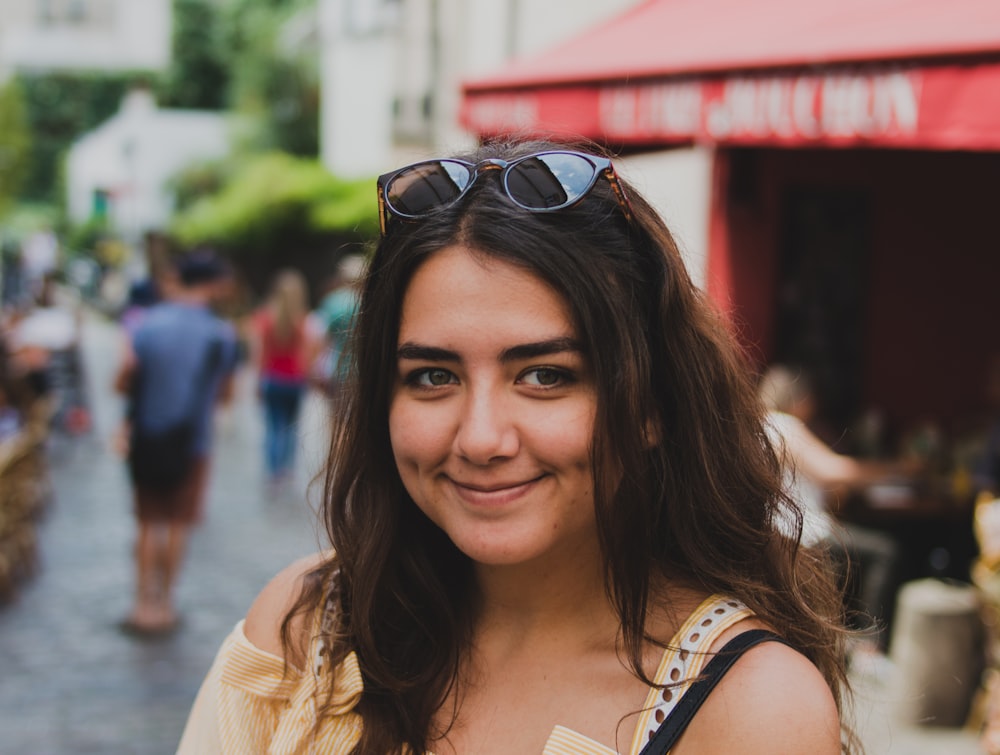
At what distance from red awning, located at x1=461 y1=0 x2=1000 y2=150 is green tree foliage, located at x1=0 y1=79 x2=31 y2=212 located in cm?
2523

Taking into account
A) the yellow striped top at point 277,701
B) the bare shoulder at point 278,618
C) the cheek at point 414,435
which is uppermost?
the cheek at point 414,435

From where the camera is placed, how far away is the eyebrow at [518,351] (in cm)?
155

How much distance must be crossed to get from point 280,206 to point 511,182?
21598 millimetres

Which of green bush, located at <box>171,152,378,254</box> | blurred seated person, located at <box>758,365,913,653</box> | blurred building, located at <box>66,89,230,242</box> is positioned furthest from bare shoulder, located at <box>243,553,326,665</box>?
blurred building, located at <box>66,89,230,242</box>

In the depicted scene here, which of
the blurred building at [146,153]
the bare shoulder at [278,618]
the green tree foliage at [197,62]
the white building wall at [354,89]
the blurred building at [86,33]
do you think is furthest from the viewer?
the green tree foliage at [197,62]

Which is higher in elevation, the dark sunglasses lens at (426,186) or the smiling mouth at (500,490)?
the dark sunglasses lens at (426,186)

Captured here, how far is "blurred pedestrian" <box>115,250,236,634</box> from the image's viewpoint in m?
6.07

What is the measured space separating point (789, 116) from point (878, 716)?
263cm

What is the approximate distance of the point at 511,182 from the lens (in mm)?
1639

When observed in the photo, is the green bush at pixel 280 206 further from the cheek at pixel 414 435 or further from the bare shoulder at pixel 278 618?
the cheek at pixel 414 435

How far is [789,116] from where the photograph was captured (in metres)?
4.52

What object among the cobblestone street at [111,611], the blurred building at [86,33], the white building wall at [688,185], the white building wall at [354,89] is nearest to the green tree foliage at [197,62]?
the white building wall at [354,89]

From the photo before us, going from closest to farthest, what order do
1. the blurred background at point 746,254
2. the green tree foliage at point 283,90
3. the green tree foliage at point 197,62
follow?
the blurred background at point 746,254, the green tree foliage at point 283,90, the green tree foliage at point 197,62

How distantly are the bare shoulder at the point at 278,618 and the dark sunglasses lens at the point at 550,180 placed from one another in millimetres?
690
